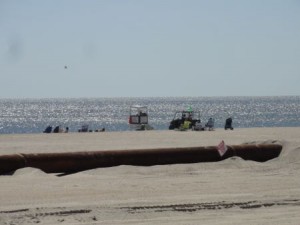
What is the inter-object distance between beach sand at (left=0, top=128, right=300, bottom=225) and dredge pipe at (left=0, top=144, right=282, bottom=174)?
414 millimetres

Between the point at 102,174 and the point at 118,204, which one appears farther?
the point at 102,174

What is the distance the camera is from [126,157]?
16.0 metres

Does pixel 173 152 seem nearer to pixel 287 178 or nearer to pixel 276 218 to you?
pixel 287 178

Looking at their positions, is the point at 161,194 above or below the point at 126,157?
below

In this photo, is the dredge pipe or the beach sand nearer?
the beach sand

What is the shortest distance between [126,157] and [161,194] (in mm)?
4423

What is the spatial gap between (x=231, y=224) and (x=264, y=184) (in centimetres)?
419

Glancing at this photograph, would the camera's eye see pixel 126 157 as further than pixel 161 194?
Yes

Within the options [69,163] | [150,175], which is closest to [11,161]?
[69,163]

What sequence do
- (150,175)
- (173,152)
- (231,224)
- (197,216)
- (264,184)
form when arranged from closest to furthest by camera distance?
(231,224) → (197,216) → (264,184) → (150,175) → (173,152)

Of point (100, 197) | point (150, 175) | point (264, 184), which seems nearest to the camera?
point (100, 197)

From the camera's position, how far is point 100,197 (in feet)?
37.3

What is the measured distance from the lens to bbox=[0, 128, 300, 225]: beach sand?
9492 millimetres

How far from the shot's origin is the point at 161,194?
11.7m
